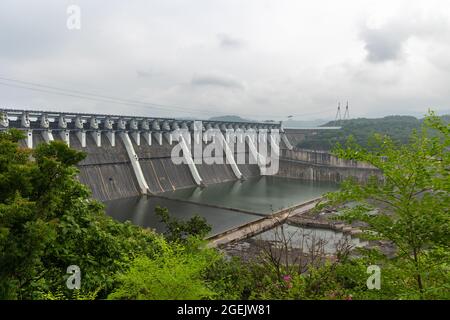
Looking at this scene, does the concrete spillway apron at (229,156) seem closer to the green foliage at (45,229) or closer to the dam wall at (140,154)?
the dam wall at (140,154)

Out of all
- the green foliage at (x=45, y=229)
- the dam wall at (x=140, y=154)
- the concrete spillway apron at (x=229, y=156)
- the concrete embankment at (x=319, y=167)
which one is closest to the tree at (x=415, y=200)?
the green foliage at (x=45, y=229)

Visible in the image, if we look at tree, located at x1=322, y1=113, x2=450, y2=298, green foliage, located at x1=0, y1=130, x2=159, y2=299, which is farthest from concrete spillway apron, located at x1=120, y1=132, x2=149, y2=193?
tree, located at x1=322, y1=113, x2=450, y2=298

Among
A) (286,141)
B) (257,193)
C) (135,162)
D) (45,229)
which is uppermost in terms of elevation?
(286,141)

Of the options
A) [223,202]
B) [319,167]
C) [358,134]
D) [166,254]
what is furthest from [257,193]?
[358,134]

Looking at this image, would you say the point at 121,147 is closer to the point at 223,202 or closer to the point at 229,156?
the point at 223,202
